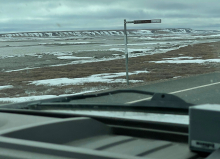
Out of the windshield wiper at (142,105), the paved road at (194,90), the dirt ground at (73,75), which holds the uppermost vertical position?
the windshield wiper at (142,105)

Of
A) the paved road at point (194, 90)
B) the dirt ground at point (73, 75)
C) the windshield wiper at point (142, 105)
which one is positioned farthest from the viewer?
the dirt ground at point (73, 75)

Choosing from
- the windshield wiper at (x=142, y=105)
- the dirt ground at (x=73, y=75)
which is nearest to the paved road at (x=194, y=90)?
the dirt ground at (x=73, y=75)

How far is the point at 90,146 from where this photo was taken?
2062mm

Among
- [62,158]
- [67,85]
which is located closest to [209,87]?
[67,85]

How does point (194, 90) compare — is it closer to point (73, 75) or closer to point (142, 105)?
point (142, 105)

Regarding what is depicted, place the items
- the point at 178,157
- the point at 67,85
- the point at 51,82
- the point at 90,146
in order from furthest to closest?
the point at 51,82 < the point at 67,85 < the point at 90,146 < the point at 178,157

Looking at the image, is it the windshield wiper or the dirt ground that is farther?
the dirt ground

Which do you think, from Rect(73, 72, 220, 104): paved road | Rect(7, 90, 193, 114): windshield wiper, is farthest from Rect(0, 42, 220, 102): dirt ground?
Rect(7, 90, 193, 114): windshield wiper

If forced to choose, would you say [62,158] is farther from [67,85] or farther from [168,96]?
[67,85]

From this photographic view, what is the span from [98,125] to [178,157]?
0.71 m

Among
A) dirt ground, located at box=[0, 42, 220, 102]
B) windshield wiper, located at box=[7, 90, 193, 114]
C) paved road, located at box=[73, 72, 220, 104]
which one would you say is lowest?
dirt ground, located at box=[0, 42, 220, 102]

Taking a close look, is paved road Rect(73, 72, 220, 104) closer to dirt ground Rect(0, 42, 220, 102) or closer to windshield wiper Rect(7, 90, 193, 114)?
dirt ground Rect(0, 42, 220, 102)

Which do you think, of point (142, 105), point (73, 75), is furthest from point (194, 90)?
point (73, 75)

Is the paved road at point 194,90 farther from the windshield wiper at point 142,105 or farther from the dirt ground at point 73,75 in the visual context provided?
the windshield wiper at point 142,105
